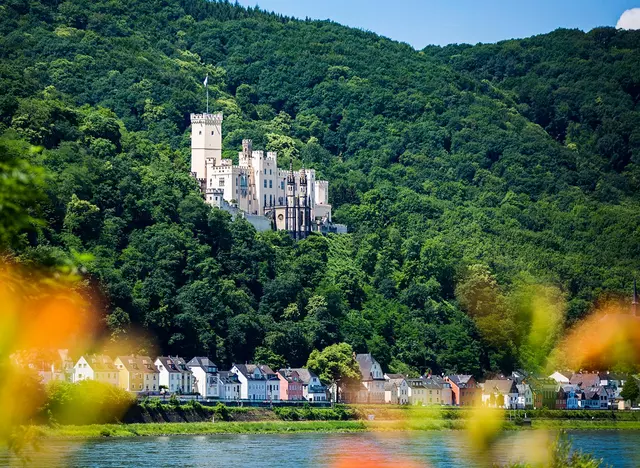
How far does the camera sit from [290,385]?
8919 centimetres

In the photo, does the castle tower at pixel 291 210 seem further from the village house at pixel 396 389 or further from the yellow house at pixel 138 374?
the yellow house at pixel 138 374

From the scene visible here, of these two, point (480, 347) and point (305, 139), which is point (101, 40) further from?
point (480, 347)

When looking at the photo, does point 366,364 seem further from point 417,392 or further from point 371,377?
point 417,392

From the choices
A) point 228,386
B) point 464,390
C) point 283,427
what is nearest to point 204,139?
point 464,390

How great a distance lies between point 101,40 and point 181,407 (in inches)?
4113

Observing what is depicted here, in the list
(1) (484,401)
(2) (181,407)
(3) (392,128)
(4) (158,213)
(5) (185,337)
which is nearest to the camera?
(2) (181,407)

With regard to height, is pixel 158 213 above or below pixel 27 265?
above

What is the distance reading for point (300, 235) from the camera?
12025cm

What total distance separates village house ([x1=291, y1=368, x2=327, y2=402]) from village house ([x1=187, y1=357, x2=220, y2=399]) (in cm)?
635

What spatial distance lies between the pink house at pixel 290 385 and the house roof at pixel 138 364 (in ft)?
31.1

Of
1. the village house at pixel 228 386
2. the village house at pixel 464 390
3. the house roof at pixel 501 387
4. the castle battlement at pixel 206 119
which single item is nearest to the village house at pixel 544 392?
the house roof at pixel 501 387

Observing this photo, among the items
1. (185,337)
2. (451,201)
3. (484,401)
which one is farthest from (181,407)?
(451,201)

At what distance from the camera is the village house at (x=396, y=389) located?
94.9 metres

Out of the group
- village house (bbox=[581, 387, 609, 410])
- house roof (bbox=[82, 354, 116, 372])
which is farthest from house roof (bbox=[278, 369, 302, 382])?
village house (bbox=[581, 387, 609, 410])
